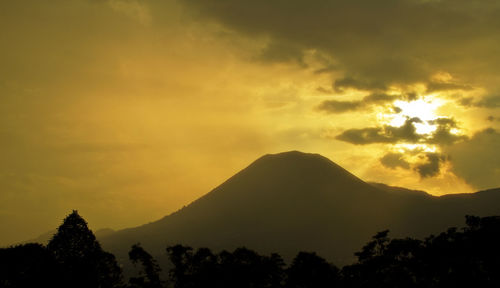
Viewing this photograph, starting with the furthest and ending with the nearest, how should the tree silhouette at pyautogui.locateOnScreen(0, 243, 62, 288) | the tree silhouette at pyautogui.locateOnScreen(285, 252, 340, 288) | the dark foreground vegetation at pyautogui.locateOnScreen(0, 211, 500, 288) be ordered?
the tree silhouette at pyautogui.locateOnScreen(285, 252, 340, 288), the dark foreground vegetation at pyautogui.locateOnScreen(0, 211, 500, 288), the tree silhouette at pyautogui.locateOnScreen(0, 243, 62, 288)

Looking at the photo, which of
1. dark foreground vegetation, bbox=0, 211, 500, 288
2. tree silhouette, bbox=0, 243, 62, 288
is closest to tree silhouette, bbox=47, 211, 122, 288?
dark foreground vegetation, bbox=0, 211, 500, 288

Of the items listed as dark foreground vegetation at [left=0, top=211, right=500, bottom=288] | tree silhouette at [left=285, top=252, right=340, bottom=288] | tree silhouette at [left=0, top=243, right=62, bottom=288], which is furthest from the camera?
tree silhouette at [left=285, top=252, right=340, bottom=288]

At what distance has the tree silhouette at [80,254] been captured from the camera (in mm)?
71625

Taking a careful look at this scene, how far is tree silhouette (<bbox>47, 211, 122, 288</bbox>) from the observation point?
235ft

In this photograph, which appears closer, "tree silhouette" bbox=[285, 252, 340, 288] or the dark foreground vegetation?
the dark foreground vegetation

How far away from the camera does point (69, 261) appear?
239 ft

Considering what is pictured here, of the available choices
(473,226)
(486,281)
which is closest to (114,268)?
(486,281)

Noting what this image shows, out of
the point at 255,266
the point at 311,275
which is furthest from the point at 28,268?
the point at 311,275

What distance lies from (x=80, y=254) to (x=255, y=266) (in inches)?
1128

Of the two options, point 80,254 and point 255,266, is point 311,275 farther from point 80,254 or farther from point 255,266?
point 80,254

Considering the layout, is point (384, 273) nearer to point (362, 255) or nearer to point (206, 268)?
point (362, 255)

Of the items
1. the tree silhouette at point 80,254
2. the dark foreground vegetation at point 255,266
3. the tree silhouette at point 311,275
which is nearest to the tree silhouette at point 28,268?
the dark foreground vegetation at point 255,266

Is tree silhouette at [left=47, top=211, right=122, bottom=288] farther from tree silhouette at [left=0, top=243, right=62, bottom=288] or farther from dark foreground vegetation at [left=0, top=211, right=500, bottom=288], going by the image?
tree silhouette at [left=0, top=243, right=62, bottom=288]

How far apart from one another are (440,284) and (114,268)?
4707cm
